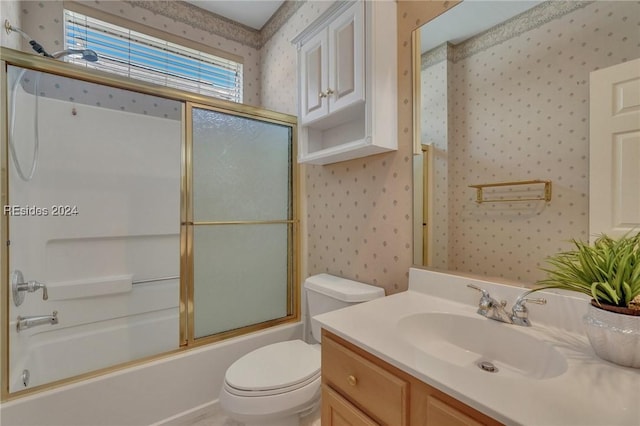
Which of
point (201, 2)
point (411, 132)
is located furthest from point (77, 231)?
point (411, 132)

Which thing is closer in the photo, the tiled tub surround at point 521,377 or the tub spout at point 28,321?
the tiled tub surround at point 521,377

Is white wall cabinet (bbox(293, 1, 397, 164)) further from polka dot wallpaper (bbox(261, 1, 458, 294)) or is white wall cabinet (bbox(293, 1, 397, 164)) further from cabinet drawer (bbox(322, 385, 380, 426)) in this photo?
cabinet drawer (bbox(322, 385, 380, 426))

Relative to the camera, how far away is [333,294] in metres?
1.47

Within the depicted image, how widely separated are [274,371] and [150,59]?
2427 millimetres

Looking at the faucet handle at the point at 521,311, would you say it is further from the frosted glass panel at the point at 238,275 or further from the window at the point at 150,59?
the window at the point at 150,59

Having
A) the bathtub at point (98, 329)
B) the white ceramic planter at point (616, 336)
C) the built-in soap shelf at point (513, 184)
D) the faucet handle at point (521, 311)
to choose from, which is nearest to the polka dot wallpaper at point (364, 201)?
the built-in soap shelf at point (513, 184)

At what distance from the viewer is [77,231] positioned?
2.02 metres

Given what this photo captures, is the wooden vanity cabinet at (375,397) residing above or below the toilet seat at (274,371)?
above

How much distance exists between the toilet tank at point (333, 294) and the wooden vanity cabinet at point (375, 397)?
449 millimetres

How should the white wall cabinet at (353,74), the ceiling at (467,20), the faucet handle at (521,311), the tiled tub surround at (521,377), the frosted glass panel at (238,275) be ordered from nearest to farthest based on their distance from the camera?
the tiled tub surround at (521,377)
the faucet handle at (521,311)
the ceiling at (467,20)
the white wall cabinet at (353,74)
the frosted glass panel at (238,275)

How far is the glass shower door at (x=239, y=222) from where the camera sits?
1781 mm

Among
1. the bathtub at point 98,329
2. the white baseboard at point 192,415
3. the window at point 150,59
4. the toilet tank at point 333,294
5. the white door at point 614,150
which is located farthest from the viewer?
the window at point 150,59

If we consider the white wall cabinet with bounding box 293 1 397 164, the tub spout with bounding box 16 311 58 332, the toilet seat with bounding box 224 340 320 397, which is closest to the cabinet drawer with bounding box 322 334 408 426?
the toilet seat with bounding box 224 340 320 397

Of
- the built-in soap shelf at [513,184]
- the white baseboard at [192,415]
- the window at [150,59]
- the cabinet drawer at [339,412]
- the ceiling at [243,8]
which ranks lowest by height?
the white baseboard at [192,415]
